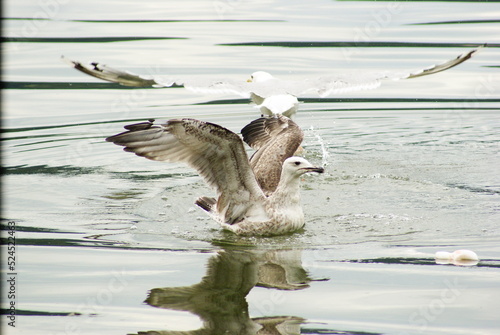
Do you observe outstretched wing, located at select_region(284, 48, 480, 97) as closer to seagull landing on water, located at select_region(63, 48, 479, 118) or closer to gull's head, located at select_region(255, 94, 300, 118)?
seagull landing on water, located at select_region(63, 48, 479, 118)

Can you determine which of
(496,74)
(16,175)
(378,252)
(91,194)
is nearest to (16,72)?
(16,175)

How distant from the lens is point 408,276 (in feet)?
24.2

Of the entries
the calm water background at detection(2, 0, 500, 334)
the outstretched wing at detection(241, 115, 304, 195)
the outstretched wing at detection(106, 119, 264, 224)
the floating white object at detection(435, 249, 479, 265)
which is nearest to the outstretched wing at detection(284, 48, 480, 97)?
the outstretched wing at detection(241, 115, 304, 195)

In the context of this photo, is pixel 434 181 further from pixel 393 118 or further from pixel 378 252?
pixel 393 118

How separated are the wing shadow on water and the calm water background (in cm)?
2

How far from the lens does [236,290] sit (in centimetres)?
727

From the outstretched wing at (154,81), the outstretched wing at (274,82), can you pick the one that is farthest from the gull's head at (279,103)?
the outstretched wing at (154,81)

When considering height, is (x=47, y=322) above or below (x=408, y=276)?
below

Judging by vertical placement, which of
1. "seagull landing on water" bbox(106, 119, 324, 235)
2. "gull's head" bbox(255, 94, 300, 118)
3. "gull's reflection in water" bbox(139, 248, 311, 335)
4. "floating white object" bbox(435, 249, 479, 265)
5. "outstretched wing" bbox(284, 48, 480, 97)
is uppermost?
"gull's head" bbox(255, 94, 300, 118)

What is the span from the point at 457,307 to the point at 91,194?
4.72 metres

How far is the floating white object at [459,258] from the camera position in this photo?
25.2ft

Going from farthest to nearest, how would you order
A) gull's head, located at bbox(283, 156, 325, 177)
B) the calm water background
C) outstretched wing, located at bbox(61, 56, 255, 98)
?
gull's head, located at bbox(283, 156, 325, 177) → outstretched wing, located at bbox(61, 56, 255, 98) → the calm water background

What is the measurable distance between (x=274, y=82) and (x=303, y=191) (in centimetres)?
172

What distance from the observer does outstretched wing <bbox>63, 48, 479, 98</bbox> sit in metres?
8.21
